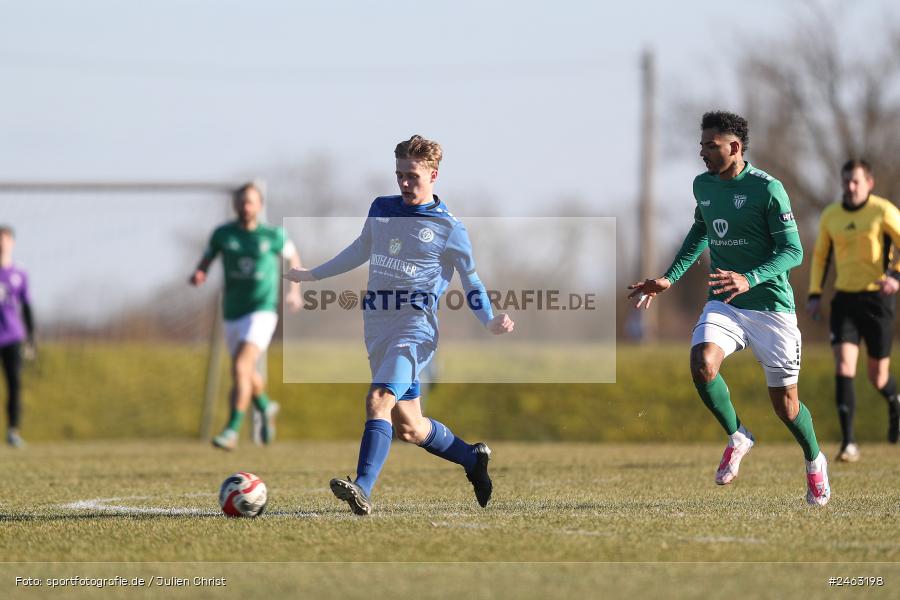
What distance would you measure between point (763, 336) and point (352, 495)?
2716 millimetres

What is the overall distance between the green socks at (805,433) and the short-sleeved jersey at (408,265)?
6.70 feet

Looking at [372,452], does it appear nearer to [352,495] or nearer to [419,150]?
[352,495]

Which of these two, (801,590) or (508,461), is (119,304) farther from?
(801,590)

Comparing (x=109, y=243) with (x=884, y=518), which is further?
(x=109, y=243)

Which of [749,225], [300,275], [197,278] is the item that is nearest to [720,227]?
[749,225]

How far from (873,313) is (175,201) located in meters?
10.1

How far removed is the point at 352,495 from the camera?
6988 mm

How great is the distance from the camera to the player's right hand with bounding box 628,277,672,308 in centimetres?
796

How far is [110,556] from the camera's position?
5938mm

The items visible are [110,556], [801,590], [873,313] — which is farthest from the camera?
[873,313]

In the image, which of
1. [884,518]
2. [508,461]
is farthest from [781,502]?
[508,461]

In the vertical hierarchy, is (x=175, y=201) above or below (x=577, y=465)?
above

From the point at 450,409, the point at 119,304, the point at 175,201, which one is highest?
the point at 175,201

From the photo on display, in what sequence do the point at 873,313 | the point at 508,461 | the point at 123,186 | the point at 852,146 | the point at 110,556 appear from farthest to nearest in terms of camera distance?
the point at 852,146
the point at 123,186
the point at 508,461
the point at 873,313
the point at 110,556
